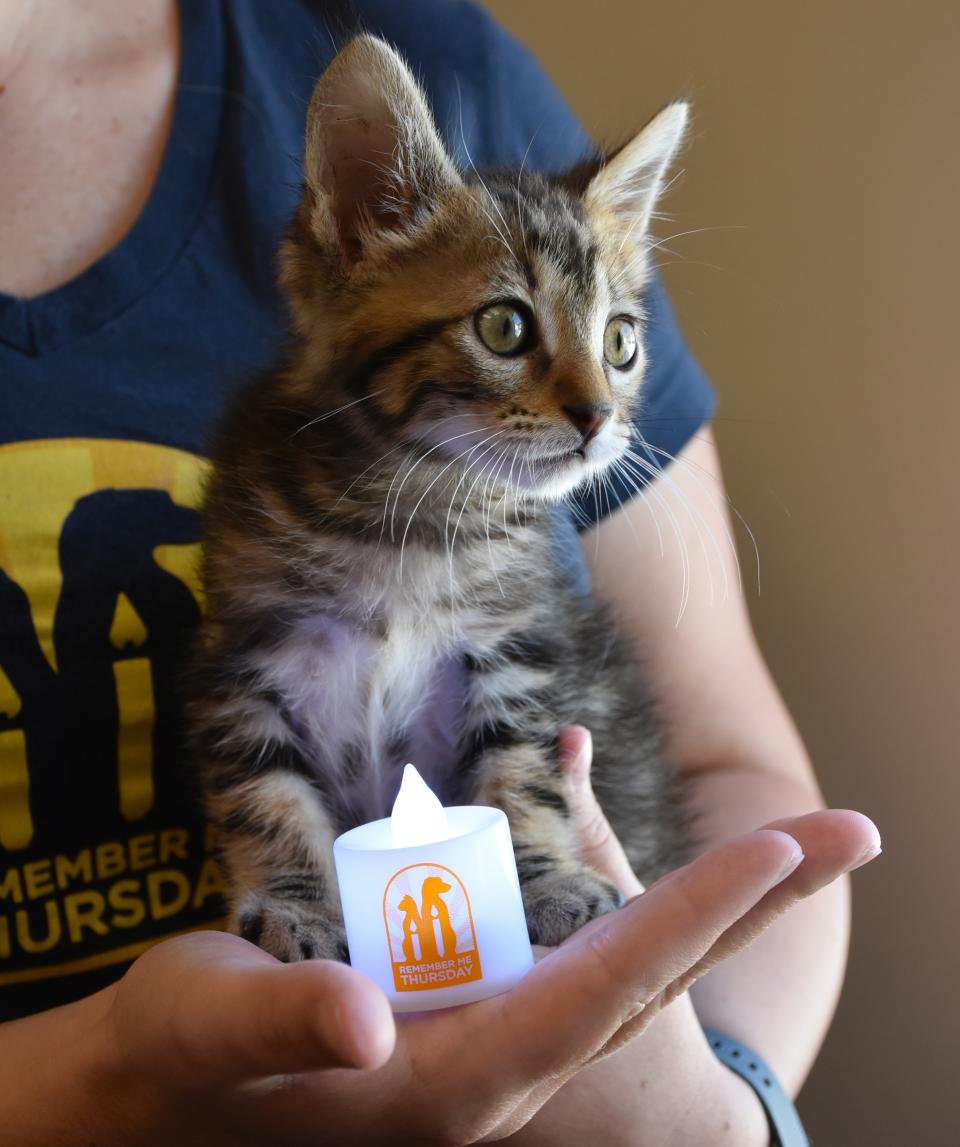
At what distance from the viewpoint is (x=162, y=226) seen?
46.8 inches

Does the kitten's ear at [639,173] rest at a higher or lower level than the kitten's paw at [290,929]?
higher

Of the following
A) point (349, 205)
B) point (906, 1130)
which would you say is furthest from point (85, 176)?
point (906, 1130)

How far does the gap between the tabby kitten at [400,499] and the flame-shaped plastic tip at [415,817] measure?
197 millimetres

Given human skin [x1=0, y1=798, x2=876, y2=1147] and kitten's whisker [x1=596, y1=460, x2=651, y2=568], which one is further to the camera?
kitten's whisker [x1=596, y1=460, x2=651, y2=568]

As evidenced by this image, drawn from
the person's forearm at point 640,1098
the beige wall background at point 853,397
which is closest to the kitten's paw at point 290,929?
the person's forearm at point 640,1098

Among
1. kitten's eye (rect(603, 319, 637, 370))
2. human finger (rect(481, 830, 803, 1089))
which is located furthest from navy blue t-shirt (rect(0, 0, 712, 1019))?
human finger (rect(481, 830, 803, 1089))

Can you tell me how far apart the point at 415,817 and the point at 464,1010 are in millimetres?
121

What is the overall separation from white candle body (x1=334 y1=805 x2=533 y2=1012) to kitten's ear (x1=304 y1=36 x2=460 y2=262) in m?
0.55

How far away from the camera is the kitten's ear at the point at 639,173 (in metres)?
1.08

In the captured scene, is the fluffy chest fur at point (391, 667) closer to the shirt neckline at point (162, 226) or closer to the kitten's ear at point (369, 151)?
the kitten's ear at point (369, 151)

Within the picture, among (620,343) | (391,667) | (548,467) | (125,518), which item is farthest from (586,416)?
(125,518)

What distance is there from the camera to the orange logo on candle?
2.27 ft

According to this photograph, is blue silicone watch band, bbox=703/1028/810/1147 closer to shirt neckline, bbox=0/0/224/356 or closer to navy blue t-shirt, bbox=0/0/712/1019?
navy blue t-shirt, bbox=0/0/712/1019

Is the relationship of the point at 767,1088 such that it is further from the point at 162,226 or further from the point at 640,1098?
the point at 162,226
